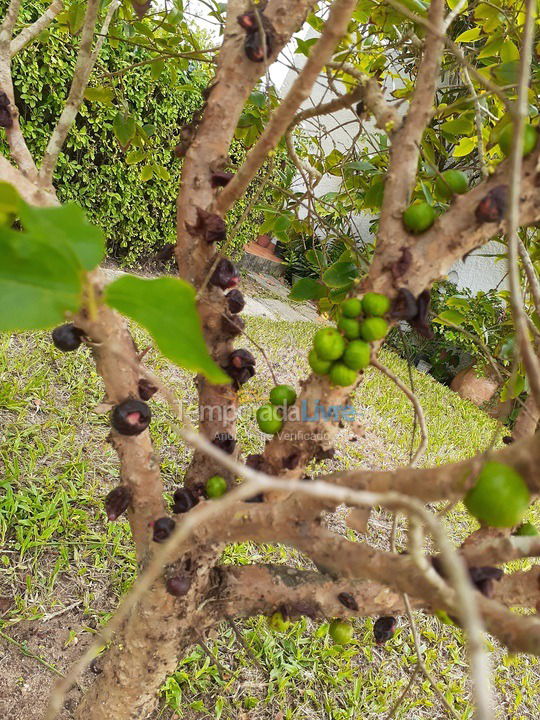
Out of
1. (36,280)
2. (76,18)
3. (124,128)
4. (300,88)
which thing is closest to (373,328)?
(300,88)

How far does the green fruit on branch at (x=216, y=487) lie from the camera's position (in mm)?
1334

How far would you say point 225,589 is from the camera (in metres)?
1.51

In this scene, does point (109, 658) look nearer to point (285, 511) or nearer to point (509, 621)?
point (285, 511)

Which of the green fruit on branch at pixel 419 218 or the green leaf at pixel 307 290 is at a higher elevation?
the green fruit on branch at pixel 419 218

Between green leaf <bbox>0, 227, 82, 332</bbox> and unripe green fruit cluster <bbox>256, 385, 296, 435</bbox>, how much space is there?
2.65 feet

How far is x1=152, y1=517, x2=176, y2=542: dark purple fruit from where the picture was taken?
126 cm

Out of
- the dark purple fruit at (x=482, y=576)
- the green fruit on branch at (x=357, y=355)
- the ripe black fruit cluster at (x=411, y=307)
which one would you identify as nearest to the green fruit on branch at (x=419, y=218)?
the ripe black fruit cluster at (x=411, y=307)

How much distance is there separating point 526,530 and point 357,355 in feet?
2.35

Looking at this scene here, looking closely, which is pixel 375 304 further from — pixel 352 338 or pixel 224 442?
pixel 224 442

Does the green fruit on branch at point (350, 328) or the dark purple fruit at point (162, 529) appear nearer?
the green fruit on branch at point (350, 328)

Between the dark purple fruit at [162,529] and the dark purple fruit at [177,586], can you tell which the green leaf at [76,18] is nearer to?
the dark purple fruit at [162,529]

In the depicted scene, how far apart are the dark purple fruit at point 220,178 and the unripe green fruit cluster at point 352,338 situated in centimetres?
46

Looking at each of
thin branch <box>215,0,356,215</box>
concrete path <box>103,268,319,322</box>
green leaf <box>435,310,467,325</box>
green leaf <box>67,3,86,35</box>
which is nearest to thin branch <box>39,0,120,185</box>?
green leaf <box>67,3,86,35</box>

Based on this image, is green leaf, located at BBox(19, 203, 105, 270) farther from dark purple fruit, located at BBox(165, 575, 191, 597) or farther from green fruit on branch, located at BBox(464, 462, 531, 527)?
dark purple fruit, located at BBox(165, 575, 191, 597)
